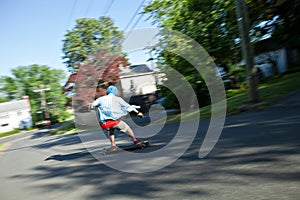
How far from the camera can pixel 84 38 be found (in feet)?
143

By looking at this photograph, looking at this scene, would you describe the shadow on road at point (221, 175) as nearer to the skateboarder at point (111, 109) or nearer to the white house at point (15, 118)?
the skateboarder at point (111, 109)

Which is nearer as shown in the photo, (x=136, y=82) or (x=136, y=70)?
(x=136, y=82)

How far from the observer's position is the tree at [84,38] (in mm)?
41062

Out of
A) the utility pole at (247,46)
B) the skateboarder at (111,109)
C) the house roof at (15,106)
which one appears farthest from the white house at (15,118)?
the skateboarder at (111,109)

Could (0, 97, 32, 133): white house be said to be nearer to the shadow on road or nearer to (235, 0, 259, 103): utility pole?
(235, 0, 259, 103): utility pole

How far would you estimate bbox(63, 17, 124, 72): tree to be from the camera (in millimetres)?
41062

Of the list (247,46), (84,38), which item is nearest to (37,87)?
(84,38)

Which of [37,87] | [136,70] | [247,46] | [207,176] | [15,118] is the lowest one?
[207,176]

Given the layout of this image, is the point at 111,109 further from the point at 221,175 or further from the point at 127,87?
the point at 127,87

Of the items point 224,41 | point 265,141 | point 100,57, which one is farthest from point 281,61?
point 265,141

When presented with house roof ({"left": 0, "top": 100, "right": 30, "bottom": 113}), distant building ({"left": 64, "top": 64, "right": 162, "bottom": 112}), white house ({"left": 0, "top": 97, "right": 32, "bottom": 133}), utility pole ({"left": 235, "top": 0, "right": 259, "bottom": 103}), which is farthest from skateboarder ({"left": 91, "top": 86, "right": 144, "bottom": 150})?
house roof ({"left": 0, "top": 100, "right": 30, "bottom": 113})

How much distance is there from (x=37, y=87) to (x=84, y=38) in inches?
1422

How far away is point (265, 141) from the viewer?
5.53 meters

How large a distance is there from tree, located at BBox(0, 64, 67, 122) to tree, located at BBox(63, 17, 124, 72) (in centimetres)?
2253
